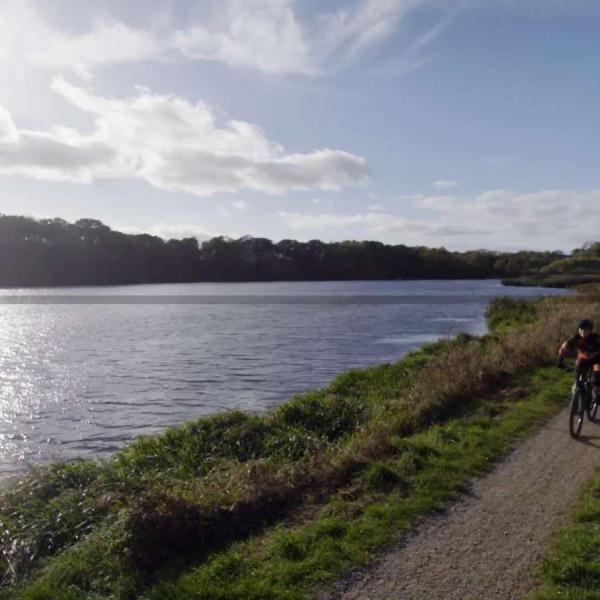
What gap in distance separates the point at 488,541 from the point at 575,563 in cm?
92

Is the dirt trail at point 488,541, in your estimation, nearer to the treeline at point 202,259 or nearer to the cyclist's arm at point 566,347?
the cyclist's arm at point 566,347

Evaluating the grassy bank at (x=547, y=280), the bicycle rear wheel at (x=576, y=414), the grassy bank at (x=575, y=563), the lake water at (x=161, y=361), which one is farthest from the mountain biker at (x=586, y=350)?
the grassy bank at (x=547, y=280)

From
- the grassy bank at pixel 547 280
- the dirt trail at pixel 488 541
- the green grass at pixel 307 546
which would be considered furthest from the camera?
the grassy bank at pixel 547 280

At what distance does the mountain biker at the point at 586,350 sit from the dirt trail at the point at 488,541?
218cm

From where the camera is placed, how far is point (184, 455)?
35.6 ft

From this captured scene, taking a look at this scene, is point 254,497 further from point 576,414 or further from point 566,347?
point 566,347

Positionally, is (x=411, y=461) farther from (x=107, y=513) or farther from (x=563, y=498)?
(x=107, y=513)

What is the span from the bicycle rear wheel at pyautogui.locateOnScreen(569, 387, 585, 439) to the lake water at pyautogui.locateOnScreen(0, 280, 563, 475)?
8.93 meters

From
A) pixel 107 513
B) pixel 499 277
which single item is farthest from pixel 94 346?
pixel 499 277

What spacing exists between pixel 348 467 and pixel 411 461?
828 mm

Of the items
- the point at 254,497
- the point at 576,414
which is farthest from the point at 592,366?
the point at 254,497

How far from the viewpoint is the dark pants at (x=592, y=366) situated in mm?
10703

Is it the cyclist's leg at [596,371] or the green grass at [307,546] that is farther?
the cyclist's leg at [596,371]

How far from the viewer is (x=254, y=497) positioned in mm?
7602
